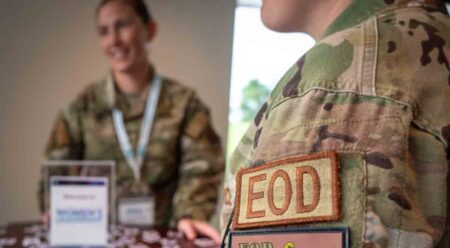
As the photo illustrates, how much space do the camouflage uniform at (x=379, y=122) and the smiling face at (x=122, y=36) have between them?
205 centimetres

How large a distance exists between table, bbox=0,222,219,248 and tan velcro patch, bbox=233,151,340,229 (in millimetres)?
1270

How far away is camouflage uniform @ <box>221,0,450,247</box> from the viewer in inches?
19.4

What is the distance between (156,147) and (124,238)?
632 millimetres

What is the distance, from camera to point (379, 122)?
51cm

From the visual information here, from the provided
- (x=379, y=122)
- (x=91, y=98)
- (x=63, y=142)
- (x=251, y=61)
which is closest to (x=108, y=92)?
(x=91, y=98)

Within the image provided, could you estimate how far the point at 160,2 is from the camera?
8.59ft

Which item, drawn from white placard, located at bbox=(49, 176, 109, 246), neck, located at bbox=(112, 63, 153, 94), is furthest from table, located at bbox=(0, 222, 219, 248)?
neck, located at bbox=(112, 63, 153, 94)

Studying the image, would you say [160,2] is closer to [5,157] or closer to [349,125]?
[5,157]

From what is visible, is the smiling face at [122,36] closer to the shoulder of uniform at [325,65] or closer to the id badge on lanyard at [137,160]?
the id badge on lanyard at [137,160]

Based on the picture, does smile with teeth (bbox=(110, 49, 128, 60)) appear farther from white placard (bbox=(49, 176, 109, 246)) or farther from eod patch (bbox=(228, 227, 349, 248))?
eod patch (bbox=(228, 227, 349, 248))

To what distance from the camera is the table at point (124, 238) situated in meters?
1.81

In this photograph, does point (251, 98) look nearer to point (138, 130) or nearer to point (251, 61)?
point (251, 61)

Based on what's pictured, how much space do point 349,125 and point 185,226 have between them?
173cm

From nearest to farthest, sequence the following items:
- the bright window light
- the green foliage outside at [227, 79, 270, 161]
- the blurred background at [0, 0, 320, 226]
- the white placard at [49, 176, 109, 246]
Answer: the white placard at [49, 176, 109, 246]
the blurred background at [0, 0, 320, 226]
the bright window light
the green foliage outside at [227, 79, 270, 161]
